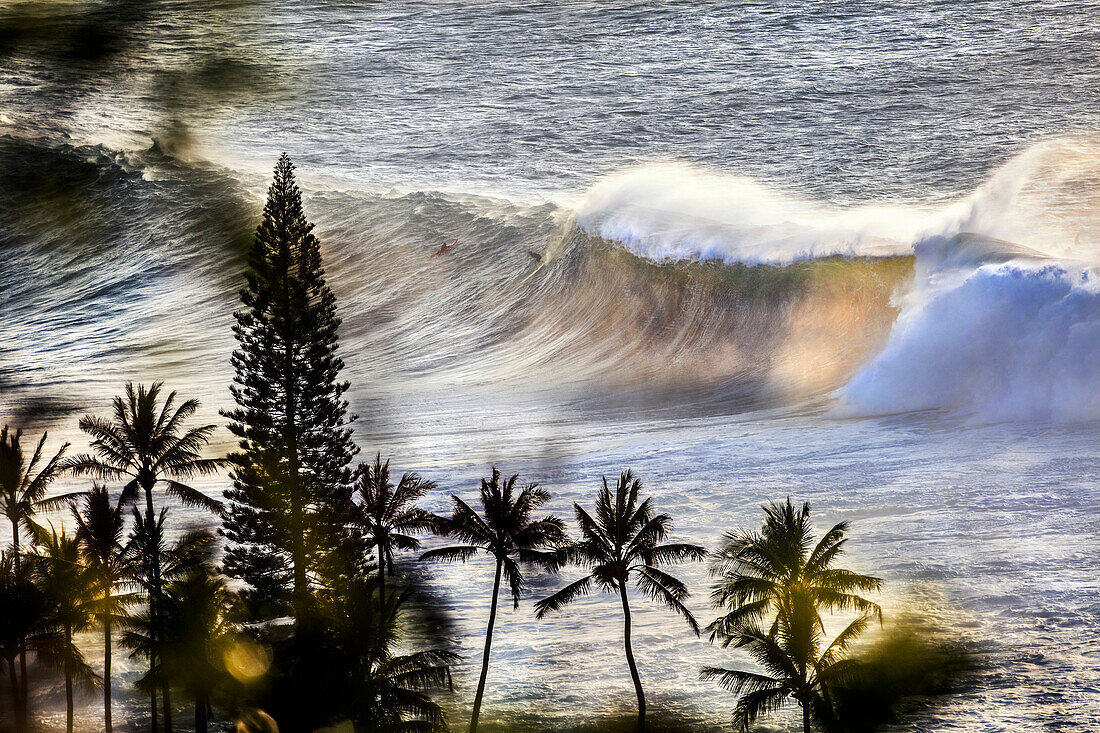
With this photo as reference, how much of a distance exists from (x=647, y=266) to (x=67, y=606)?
83.8ft

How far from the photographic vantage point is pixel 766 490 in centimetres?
2008

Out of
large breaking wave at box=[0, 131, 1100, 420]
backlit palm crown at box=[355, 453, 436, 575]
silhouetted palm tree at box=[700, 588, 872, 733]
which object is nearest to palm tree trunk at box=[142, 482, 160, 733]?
backlit palm crown at box=[355, 453, 436, 575]

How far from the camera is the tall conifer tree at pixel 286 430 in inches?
660

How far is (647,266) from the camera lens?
1417 inches

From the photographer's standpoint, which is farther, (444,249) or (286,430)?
(444,249)

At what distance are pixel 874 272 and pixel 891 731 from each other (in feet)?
71.2

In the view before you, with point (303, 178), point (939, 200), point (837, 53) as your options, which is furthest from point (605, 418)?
point (837, 53)

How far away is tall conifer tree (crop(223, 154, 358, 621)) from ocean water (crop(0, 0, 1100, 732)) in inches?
105

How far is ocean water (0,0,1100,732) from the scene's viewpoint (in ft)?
54.5

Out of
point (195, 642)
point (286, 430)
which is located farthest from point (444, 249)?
point (195, 642)

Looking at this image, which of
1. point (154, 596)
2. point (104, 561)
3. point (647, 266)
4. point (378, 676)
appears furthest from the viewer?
point (647, 266)

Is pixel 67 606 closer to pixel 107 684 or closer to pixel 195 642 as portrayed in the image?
pixel 107 684

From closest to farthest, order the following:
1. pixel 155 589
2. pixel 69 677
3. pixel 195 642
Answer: pixel 195 642 < pixel 69 677 < pixel 155 589

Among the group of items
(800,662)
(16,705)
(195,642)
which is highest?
(195,642)
